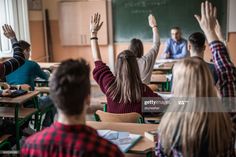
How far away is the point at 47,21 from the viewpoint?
7969mm

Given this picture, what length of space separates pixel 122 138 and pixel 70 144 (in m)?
1.00

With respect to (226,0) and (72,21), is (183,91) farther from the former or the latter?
(72,21)

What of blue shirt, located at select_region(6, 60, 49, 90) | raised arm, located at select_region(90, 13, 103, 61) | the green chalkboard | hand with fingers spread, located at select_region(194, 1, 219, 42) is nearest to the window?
A: the green chalkboard

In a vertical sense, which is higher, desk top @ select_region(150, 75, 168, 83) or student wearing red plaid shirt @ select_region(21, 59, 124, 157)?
student wearing red plaid shirt @ select_region(21, 59, 124, 157)

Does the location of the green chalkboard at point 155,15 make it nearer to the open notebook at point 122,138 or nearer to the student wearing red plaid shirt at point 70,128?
the open notebook at point 122,138

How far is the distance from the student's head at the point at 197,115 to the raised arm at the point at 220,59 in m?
0.44

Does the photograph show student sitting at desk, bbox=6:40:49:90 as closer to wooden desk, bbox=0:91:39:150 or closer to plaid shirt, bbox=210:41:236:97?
wooden desk, bbox=0:91:39:150

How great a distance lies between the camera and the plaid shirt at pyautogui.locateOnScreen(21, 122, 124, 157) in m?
1.24

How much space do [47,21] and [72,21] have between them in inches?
25.7

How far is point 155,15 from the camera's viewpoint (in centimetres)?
738

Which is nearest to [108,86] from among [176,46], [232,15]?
[176,46]

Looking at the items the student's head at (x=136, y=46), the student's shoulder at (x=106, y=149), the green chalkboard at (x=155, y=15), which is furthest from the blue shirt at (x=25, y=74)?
the student's shoulder at (x=106, y=149)

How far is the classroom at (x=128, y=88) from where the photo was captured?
51.2 inches

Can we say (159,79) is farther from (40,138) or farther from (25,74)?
(40,138)
